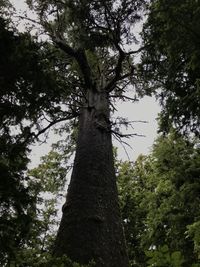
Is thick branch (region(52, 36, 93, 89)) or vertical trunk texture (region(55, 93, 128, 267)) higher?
thick branch (region(52, 36, 93, 89))

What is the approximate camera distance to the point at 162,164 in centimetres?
1357

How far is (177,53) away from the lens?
19.2 ft

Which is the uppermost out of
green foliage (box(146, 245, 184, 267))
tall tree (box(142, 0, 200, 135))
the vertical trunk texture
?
tall tree (box(142, 0, 200, 135))

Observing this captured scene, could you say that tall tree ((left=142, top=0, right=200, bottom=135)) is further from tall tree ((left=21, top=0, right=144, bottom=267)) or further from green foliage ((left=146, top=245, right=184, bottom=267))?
green foliage ((left=146, top=245, right=184, bottom=267))

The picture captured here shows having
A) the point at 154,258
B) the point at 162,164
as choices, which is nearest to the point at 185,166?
the point at 162,164

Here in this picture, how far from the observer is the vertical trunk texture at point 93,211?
5047 mm

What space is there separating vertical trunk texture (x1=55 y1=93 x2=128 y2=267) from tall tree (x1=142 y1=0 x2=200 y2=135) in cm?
166

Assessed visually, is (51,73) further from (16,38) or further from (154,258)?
(154,258)

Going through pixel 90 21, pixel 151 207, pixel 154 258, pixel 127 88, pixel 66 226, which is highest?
pixel 127 88

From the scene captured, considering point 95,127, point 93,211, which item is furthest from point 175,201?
point 93,211

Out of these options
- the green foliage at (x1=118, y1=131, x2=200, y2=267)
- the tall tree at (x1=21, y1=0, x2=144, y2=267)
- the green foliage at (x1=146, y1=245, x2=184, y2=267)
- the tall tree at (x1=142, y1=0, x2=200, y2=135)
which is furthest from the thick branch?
the green foliage at (x1=146, y1=245, x2=184, y2=267)

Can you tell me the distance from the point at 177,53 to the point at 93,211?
2674mm

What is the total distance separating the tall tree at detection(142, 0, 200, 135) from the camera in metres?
5.33

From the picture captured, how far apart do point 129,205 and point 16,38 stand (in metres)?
14.4
